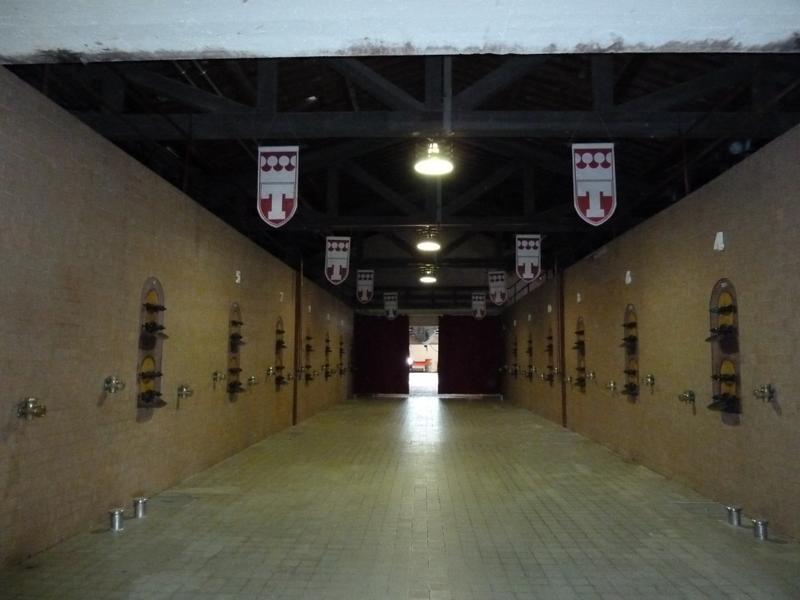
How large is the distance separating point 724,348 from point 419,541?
11.3 feet

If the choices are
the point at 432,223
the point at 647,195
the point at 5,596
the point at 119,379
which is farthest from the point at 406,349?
the point at 5,596

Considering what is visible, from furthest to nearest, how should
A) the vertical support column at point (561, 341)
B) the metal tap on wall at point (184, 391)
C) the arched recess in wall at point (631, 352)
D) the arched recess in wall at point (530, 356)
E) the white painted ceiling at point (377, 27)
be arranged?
the arched recess in wall at point (530, 356) < the vertical support column at point (561, 341) < the arched recess in wall at point (631, 352) < the metal tap on wall at point (184, 391) < the white painted ceiling at point (377, 27)

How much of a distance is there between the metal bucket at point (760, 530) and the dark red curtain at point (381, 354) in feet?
61.1

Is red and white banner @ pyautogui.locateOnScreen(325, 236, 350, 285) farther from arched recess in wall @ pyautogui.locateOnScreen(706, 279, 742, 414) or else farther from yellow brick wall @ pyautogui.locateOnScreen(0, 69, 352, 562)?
arched recess in wall @ pyautogui.locateOnScreen(706, 279, 742, 414)

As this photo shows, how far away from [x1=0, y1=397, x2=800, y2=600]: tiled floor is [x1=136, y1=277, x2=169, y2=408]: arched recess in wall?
3.43 ft

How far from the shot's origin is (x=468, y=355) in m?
23.4

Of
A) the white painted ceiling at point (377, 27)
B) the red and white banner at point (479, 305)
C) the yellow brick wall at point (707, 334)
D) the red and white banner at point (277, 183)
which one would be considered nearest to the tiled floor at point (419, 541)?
the yellow brick wall at point (707, 334)

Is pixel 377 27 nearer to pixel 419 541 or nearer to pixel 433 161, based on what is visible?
pixel 419 541

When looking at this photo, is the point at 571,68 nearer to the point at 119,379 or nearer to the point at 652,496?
the point at 652,496

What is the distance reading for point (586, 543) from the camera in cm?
480

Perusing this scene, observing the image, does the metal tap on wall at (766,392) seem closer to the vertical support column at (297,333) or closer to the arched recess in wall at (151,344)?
the arched recess in wall at (151,344)

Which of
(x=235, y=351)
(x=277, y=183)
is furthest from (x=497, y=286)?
(x=277, y=183)

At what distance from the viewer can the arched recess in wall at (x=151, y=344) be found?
19.9 ft

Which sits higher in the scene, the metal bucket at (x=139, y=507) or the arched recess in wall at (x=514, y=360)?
the arched recess in wall at (x=514, y=360)
